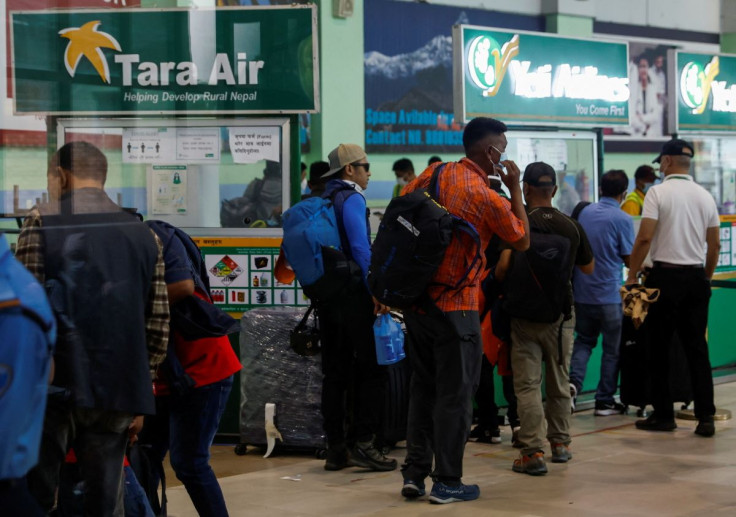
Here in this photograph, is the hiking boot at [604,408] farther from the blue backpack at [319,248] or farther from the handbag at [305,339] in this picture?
the blue backpack at [319,248]

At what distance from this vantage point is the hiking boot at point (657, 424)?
8.30 metres

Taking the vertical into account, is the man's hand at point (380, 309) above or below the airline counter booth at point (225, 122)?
below

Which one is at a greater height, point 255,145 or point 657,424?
point 255,145

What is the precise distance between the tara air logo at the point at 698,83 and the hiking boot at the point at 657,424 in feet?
11.7

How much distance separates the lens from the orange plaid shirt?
5.95 metres

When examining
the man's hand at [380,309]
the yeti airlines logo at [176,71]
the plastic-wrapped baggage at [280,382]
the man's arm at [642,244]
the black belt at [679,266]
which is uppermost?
the yeti airlines logo at [176,71]

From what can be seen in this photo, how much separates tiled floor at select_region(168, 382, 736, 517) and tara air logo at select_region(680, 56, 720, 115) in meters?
3.65

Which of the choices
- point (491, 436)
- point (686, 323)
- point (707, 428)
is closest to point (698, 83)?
point (686, 323)

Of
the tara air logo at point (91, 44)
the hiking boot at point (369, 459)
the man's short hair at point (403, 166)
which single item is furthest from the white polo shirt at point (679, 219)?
the man's short hair at point (403, 166)

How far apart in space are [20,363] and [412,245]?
3125 mm

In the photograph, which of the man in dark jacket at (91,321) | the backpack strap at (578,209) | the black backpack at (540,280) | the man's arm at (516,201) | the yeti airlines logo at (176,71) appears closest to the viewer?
the man in dark jacket at (91,321)

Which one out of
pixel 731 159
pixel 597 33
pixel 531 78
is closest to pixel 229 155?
pixel 531 78

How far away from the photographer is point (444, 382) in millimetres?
6016

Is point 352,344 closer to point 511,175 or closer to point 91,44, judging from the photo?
point 511,175
